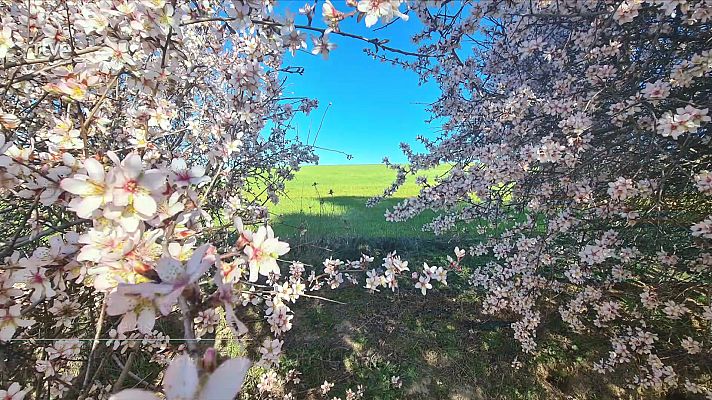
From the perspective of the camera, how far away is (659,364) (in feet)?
8.05

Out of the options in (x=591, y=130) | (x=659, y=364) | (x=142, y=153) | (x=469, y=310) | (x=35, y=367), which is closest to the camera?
(x=35, y=367)

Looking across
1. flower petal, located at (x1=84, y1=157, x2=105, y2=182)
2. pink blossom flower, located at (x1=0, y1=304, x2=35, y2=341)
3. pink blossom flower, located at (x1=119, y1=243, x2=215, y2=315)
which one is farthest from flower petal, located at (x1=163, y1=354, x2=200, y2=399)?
pink blossom flower, located at (x1=0, y1=304, x2=35, y2=341)

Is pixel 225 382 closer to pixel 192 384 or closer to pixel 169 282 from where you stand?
pixel 192 384

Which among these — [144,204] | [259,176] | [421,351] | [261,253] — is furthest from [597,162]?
[259,176]

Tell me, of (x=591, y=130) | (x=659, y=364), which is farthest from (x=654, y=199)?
(x=659, y=364)

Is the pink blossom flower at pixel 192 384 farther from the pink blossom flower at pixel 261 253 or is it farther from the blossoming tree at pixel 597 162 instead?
the blossoming tree at pixel 597 162

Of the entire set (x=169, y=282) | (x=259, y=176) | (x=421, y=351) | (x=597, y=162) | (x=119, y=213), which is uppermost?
(x=259, y=176)

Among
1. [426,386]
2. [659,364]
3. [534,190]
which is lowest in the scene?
[426,386]

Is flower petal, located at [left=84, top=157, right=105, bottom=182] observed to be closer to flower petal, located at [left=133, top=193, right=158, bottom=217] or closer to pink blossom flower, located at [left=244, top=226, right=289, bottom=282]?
flower petal, located at [left=133, top=193, right=158, bottom=217]

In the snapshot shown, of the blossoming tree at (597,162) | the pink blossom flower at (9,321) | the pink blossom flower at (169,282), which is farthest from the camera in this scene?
the blossoming tree at (597,162)

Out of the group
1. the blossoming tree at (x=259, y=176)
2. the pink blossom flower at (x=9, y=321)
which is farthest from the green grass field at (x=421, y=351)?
the pink blossom flower at (x=9, y=321)

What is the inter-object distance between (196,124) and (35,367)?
138 centimetres

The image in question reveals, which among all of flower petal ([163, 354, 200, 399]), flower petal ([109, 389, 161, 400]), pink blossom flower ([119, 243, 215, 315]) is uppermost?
pink blossom flower ([119, 243, 215, 315])

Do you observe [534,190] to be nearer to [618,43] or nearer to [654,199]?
[654,199]
